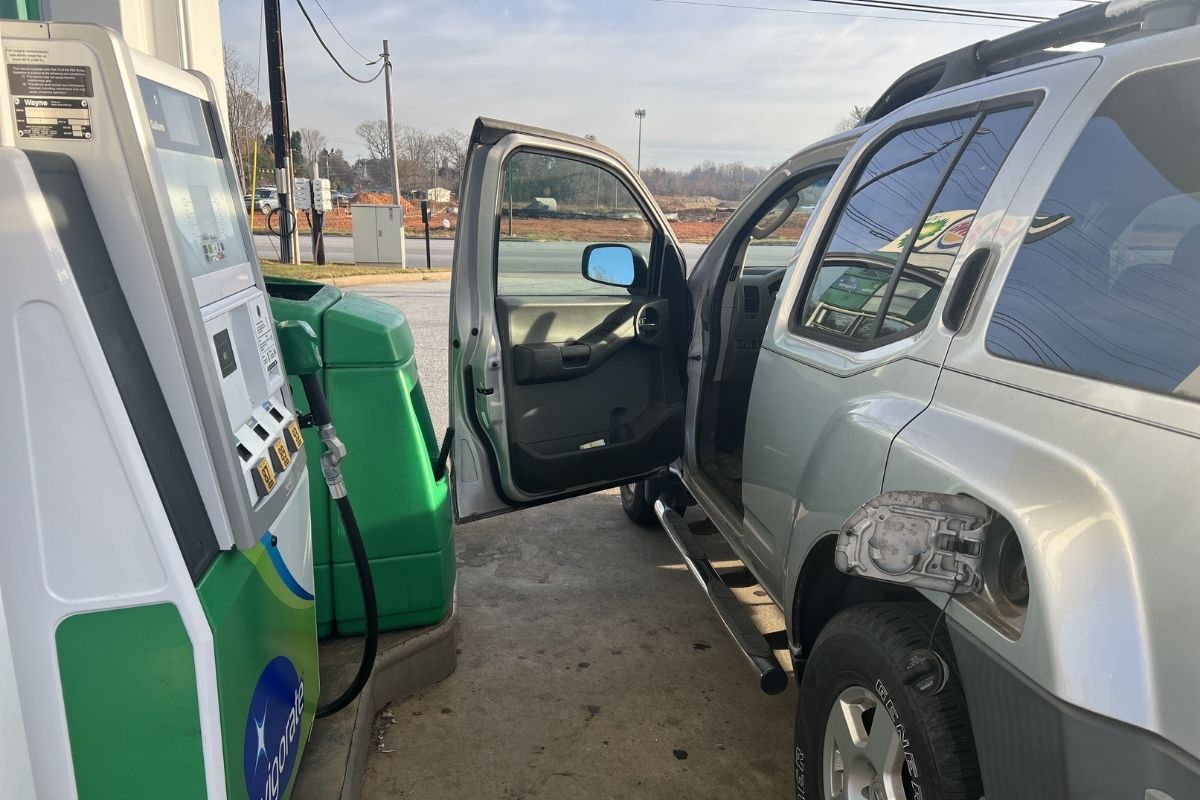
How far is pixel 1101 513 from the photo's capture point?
4.28 ft

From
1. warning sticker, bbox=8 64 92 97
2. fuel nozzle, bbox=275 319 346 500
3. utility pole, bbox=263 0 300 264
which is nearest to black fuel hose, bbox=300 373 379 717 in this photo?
fuel nozzle, bbox=275 319 346 500

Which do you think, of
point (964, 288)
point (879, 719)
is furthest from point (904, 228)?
point (879, 719)

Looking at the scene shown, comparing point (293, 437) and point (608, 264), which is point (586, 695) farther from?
point (608, 264)

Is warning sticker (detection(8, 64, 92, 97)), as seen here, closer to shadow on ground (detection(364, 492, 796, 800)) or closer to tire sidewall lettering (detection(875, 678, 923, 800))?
tire sidewall lettering (detection(875, 678, 923, 800))

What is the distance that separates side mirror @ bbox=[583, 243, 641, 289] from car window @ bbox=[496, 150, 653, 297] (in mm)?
70

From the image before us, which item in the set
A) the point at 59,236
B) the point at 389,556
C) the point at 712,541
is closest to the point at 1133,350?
the point at 59,236

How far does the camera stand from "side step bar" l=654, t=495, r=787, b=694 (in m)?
2.60

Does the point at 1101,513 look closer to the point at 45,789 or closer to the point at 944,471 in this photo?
the point at 944,471

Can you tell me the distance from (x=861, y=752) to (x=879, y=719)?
0.40 feet

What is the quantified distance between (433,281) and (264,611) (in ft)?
51.7

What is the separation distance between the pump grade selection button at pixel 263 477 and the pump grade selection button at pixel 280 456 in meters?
0.04

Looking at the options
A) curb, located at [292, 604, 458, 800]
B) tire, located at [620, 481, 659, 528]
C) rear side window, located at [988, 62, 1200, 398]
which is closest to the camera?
rear side window, located at [988, 62, 1200, 398]

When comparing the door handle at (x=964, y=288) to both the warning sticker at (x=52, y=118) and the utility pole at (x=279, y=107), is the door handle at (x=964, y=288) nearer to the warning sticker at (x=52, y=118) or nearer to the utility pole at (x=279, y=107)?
the warning sticker at (x=52, y=118)

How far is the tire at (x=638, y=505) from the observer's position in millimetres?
4613
